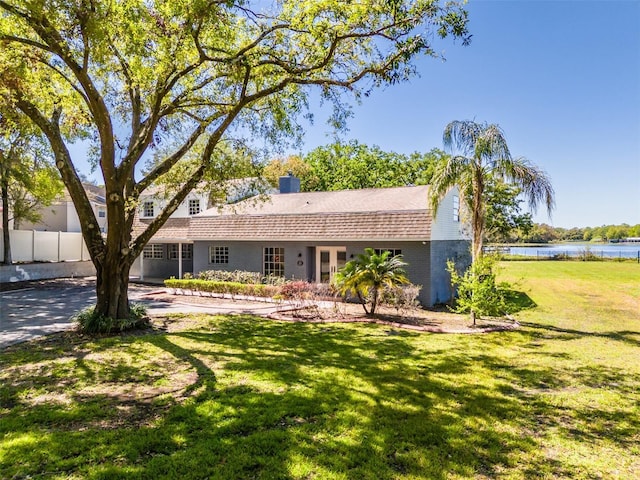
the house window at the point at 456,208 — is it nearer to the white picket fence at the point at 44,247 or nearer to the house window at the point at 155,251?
the house window at the point at 155,251

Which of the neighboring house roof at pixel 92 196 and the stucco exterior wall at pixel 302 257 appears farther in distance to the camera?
the neighboring house roof at pixel 92 196

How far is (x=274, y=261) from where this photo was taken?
1953 centimetres

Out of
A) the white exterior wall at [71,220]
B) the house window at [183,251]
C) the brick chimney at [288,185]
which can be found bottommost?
the house window at [183,251]

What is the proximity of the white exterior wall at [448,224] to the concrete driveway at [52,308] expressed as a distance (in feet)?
24.9

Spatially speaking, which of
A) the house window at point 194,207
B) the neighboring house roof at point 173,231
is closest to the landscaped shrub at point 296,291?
the neighboring house roof at point 173,231

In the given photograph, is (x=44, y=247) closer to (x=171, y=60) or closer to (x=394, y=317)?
(x=171, y=60)

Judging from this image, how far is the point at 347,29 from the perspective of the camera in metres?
9.45

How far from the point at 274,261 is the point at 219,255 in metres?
3.72

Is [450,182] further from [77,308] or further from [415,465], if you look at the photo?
[77,308]

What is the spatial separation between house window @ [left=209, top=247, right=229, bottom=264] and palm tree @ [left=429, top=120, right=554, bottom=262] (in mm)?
11598

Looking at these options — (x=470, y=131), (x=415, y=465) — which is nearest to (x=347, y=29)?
(x=470, y=131)

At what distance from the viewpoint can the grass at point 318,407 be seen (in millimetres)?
4203

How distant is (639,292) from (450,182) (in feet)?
50.2

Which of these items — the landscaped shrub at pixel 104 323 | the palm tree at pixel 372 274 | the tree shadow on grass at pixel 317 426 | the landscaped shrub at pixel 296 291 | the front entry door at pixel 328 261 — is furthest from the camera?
the front entry door at pixel 328 261
